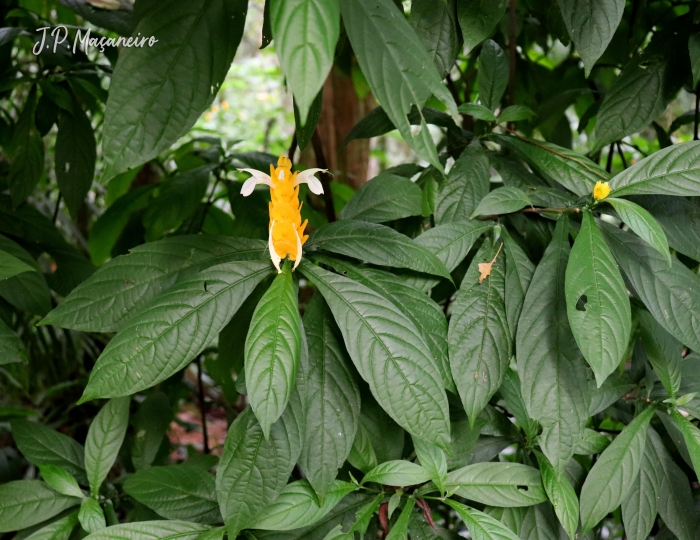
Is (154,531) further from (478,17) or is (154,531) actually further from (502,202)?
(478,17)

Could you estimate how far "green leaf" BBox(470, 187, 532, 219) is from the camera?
0.75 metres

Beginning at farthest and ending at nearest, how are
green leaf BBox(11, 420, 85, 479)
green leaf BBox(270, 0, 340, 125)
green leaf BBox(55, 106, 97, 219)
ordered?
green leaf BBox(55, 106, 97, 219), green leaf BBox(11, 420, 85, 479), green leaf BBox(270, 0, 340, 125)

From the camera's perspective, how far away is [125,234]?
130 centimetres

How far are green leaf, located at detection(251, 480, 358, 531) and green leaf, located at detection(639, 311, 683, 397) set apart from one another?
1.52ft

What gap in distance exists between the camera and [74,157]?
116cm

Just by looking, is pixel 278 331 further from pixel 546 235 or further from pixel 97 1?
pixel 97 1

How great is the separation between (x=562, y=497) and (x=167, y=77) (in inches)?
27.3

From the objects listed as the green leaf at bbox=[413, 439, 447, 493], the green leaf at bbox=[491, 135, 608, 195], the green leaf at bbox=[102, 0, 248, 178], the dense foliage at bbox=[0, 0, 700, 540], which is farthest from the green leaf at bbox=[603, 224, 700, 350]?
the green leaf at bbox=[102, 0, 248, 178]

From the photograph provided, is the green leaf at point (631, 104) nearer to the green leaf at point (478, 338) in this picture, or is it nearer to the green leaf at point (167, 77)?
the green leaf at point (478, 338)

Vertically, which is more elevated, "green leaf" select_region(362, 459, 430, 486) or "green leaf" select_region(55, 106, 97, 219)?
"green leaf" select_region(55, 106, 97, 219)

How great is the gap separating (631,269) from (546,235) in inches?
5.6

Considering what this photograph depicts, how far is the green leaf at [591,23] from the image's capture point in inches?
29.4

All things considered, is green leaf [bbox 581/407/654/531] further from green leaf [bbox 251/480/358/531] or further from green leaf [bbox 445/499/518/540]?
green leaf [bbox 251/480/358/531]

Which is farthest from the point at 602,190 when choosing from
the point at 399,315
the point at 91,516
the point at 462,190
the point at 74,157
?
the point at 74,157
